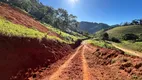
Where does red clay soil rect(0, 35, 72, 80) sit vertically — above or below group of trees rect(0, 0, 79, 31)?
below

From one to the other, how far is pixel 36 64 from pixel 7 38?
3.66m

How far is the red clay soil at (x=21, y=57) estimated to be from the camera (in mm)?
14352

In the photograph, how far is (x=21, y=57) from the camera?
1684cm

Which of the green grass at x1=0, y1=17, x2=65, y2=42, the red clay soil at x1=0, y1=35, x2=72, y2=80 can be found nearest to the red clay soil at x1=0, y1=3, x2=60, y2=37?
the green grass at x1=0, y1=17, x2=65, y2=42

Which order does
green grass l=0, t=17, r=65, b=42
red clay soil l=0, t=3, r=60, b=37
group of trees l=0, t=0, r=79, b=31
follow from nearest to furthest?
green grass l=0, t=17, r=65, b=42 → red clay soil l=0, t=3, r=60, b=37 → group of trees l=0, t=0, r=79, b=31

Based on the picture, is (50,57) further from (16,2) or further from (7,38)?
(16,2)

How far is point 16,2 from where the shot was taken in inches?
2808

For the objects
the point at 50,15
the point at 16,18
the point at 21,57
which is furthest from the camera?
the point at 50,15

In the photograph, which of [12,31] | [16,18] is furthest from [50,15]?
[12,31]

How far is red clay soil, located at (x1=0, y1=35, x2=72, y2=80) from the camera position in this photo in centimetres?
1435

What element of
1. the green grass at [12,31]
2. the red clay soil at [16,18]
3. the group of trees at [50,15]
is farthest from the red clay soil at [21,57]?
the group of trees at [50,15]

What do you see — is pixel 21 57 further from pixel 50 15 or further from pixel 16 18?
pixel 50 15

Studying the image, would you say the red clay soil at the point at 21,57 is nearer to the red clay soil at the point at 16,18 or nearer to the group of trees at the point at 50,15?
the red clay soil at the point at 16,18

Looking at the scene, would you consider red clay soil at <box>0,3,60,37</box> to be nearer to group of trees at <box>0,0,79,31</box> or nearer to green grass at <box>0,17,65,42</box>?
green grass at <box>0,17,65,42</box>
